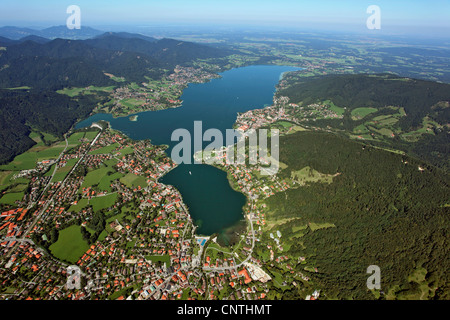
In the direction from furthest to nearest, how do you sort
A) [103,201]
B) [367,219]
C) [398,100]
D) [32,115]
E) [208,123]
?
[398,100] < [32,115] < [208,123] < [103,201] < [367,219]

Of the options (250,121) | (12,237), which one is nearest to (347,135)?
(250,121)
